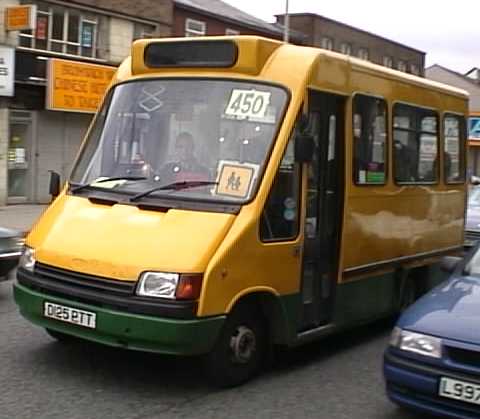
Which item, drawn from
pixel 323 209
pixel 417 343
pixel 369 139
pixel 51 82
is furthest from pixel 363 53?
pixel 417 343

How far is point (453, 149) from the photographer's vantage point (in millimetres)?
9508

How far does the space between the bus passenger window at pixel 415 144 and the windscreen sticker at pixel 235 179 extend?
239cm

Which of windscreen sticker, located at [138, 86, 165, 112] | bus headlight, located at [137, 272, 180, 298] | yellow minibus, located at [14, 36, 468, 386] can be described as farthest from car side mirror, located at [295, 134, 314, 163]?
bus headlight, located at [137, 272, 180, 298]

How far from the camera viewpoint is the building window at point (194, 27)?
28297mm

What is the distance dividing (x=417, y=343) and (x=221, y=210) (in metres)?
1.67

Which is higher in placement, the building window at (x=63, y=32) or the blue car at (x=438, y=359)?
the building window at (x=63, y=32)

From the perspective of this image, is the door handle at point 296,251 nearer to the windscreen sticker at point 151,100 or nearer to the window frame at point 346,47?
the windscreen sticker at point 151,100

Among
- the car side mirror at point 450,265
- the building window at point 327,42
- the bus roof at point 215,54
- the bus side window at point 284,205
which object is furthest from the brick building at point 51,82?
the building window at point 327,42

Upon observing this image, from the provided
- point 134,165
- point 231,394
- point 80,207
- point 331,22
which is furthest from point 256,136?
point 331,22

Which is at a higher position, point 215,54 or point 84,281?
point 215,54

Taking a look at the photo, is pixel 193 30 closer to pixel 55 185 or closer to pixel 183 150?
pixel 55 185

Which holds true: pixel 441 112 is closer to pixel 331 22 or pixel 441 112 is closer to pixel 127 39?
pixel 127 39

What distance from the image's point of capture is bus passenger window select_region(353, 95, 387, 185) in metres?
7.07

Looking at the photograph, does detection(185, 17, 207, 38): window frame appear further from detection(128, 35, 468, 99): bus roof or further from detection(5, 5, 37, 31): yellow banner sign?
detection(128, 35, 468, 99): bus roof
